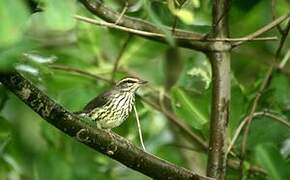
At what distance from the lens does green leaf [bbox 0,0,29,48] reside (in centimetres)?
129

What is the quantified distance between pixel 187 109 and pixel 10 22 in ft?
7.56

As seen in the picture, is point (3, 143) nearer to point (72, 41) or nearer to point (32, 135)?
point (32, 135)

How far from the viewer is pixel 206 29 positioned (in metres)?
3.42

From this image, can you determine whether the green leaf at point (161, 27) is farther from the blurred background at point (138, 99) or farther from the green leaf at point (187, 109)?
the green leaf at point (187, 109)

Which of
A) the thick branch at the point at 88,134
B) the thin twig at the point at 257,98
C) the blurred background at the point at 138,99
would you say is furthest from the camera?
the blurred background at the point at 138,99

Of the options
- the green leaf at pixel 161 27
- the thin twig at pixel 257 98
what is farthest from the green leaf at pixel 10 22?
the thin twig at pixel 257 98

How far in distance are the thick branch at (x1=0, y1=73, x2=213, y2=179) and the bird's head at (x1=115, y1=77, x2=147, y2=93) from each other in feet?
4.49

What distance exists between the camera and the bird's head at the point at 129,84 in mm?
3994

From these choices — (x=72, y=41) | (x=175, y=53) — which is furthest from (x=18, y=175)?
(x=175, y=53)

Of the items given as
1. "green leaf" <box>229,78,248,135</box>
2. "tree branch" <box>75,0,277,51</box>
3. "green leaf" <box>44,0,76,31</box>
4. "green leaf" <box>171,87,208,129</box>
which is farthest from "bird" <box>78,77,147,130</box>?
"green leaf" <box>44,0,76,31</box>

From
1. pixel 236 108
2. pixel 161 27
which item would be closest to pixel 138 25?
pixel 236 108

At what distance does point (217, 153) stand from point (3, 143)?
3.58 feet

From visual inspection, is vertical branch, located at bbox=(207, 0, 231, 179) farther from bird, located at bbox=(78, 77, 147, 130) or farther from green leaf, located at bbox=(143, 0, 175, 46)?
green leaf, located at bbox=(143, 0, 175, 46)

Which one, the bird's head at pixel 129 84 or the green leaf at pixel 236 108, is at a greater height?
the green leaf at pixel 236 108
